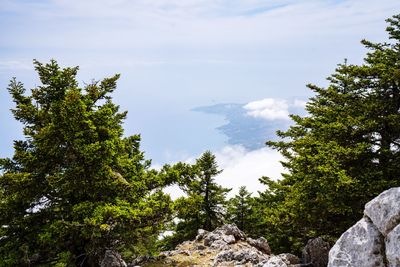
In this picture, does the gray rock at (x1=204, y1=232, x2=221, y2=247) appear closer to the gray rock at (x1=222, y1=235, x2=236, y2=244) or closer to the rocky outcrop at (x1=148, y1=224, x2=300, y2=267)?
the rocky outcrop at (x1=148, y1=224, x2=300, y2=267)

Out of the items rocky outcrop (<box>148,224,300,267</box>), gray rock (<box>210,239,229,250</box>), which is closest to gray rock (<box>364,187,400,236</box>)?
rocky outcrop (<box>148,224,300,267</box>)

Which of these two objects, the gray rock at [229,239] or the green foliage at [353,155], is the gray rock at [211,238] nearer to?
the gray rock at [229,239]

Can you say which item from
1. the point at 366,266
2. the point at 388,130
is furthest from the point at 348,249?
the point at 388,130

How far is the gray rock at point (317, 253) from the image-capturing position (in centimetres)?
2166

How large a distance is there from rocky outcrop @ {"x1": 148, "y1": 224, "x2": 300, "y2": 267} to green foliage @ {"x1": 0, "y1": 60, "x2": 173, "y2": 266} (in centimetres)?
515

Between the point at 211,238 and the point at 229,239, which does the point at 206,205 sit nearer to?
the point at 211,238

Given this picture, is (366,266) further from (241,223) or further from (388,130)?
(241,223)

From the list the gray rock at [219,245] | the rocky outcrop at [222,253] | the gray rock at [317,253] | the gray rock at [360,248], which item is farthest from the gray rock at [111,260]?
the gray rock at [360,248]

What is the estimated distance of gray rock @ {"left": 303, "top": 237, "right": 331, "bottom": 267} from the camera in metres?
21.7

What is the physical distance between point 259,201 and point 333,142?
2234cm

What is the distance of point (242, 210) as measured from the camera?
127 feet

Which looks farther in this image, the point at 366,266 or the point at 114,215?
the point at 114,215

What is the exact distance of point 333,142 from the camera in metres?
20.1

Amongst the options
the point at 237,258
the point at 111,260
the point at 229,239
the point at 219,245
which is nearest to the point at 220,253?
the point at 237,258
